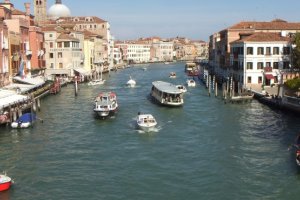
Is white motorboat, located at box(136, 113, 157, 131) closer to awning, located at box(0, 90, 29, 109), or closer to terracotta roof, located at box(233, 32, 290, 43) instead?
awning, located at box(0, 90, 29, 109)

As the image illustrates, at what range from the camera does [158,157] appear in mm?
16797

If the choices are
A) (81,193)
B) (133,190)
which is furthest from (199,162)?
(81,193)

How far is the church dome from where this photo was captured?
85.9 metres

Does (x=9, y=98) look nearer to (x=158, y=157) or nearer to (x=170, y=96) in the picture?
(x=170, y=96)

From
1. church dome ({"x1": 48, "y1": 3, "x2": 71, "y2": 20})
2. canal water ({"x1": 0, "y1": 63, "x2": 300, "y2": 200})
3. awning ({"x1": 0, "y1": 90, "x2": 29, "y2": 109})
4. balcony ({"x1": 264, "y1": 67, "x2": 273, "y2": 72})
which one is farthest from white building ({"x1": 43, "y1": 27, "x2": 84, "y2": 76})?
church dome ({"x1": 48, "y1": 3, "x2": 71, "y2": 20})

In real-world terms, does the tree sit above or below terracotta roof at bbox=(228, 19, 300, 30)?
below

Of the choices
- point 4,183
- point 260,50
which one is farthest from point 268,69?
point 4,183

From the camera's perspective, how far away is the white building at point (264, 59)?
3438 cm

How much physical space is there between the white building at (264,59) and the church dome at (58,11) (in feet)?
189

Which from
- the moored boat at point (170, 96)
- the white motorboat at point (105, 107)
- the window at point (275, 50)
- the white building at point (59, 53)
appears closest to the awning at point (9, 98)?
the white motorboat at point (105, 107)

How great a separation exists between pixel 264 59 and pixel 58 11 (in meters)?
59.2

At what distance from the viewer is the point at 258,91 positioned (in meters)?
32.1

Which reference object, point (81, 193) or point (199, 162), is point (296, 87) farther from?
point (81, 193)

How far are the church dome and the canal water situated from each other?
61969mm
